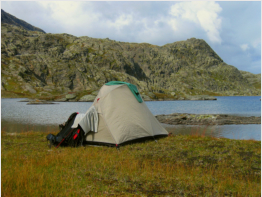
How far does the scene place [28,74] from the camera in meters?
151

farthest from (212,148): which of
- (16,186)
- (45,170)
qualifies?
(16,186)

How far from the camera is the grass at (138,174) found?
593 cm

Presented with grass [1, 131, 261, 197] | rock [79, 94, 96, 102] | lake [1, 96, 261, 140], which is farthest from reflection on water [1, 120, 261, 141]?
rock [79, 94, 96, 102]

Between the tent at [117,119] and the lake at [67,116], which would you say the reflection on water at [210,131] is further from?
the tent at [117,119]

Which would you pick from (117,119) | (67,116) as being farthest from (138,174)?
(67,116)

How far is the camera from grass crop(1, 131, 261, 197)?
5934 mm

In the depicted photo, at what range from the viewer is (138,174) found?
7488 millimetres

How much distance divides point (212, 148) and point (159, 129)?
467 cm

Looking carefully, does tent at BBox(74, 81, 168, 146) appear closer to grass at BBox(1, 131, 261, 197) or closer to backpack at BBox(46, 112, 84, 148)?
backpack at BBox(46, 112, 84, 148)

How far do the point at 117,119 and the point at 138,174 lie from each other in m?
6.42

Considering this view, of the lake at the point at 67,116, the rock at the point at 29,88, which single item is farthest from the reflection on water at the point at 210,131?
the rock at the point at 29,88

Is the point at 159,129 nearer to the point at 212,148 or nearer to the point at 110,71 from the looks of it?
the point at 212,148

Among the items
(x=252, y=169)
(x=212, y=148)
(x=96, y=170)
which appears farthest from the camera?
(x=212, y=148)

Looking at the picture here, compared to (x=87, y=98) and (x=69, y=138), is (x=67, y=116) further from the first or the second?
(x=87, y=98)
